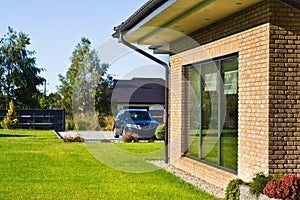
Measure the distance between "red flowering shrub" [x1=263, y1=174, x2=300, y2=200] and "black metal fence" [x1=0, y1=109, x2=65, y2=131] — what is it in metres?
29.9

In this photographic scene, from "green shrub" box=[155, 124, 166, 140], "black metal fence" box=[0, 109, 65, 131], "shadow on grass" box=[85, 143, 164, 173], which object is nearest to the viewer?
"shadow on grass" box=[85, 143, 164, 173]

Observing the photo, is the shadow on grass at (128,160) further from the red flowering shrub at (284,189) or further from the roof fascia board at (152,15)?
the red flowering shrub at (284,189)

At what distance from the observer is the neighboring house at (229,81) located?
8.09 meters

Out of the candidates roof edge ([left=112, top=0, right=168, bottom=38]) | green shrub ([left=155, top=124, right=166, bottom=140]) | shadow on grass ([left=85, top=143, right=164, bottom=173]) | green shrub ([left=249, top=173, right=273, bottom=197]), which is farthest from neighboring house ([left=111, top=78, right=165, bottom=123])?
green shrub ([left=249, top=173, right=273, bottom=197])

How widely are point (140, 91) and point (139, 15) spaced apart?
1772 inches

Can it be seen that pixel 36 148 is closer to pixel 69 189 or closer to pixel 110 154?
pixel 110 154

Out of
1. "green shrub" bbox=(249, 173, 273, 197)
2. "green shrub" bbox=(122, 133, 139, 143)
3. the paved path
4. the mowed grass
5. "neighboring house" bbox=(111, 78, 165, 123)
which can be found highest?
"neighboring house" bbox=(111, 78, 165, 123)

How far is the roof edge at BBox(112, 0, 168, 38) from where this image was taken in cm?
959

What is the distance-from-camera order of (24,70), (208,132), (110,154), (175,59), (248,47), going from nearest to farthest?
(248,47), (208,132), (175,59), (110,154), (24,70)

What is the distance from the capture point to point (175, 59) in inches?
565

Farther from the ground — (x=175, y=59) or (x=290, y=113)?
(x=175, y=59)

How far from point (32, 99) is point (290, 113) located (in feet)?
161

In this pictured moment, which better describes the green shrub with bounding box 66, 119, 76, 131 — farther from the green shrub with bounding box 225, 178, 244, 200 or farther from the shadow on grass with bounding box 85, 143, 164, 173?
the green shrub with bounding box 225, 178, 244, 200

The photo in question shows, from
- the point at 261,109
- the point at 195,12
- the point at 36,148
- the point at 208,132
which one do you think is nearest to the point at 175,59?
the point at 208,132
